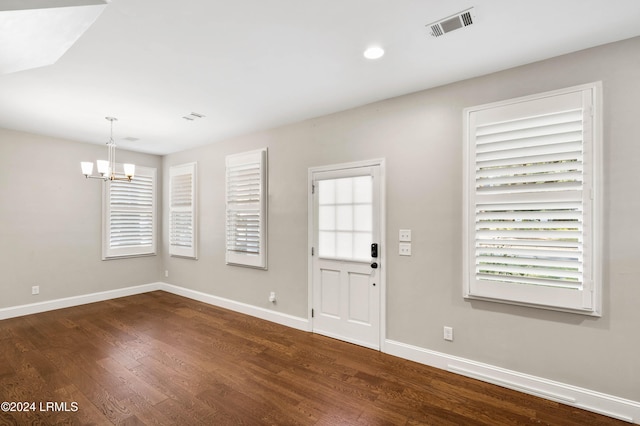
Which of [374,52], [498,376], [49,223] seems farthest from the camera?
[49,223]

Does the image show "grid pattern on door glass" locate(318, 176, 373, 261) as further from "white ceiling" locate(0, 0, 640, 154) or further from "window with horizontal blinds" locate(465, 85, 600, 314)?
"window with horizontal blinds" locate(465, 85, 600, 314)

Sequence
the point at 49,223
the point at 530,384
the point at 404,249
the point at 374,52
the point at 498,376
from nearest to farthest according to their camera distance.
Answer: the point at 374,52 → the point at 530,384 → the point at 498,376 → the point at 404,249 → the point at 49,223

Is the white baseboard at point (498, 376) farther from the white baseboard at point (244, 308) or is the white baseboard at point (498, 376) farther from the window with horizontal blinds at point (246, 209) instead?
the window with horizontal blinds at point (246, 209)

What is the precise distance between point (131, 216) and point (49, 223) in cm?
118

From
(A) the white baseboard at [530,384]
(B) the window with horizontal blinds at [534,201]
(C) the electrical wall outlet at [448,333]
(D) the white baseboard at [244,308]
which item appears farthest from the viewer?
(D) the white baseboard at [244,308]

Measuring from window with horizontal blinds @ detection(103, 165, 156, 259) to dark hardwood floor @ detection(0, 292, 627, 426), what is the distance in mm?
1825

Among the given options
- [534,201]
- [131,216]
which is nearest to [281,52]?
[534,201]

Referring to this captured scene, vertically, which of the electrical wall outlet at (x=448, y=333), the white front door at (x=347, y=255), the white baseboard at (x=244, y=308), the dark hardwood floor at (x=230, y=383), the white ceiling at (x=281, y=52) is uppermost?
the white ceiling at (x=281, y=52)

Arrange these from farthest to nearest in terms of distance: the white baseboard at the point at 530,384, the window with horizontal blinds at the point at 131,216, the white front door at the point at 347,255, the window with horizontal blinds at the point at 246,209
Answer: the window with horizontal blinds at the point at 131,216
the window with horizontal blinds at the point at 246,209
the white front door at the point at 347,255
the white baseboard at the point at 530,384

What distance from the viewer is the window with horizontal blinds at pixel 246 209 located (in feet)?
14.3

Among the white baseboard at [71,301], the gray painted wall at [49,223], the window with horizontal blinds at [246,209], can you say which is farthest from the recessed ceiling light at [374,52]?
the white baseboard at [71,301]

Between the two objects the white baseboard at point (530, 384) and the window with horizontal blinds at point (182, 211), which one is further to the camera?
the window with horizontal blinds at point (182, 211)

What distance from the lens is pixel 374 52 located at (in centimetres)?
236

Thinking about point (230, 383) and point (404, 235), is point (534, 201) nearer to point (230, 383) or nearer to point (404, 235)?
point (404, 235)
